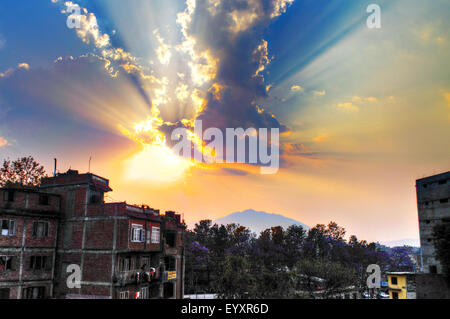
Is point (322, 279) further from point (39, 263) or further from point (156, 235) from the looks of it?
point (39, 263)

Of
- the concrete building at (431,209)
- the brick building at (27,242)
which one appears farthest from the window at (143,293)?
the concrete building at (431,209)

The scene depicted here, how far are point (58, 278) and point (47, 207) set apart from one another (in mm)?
7280

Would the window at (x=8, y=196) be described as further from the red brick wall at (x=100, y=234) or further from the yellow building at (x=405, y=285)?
the yellow building at (x=405, y=285)

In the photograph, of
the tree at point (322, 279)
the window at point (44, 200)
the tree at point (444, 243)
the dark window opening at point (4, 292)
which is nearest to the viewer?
the dark window opening at point (4, 292)

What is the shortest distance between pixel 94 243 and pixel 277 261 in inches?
2103

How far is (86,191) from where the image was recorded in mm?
34469

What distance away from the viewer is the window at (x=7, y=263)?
29.4 meters

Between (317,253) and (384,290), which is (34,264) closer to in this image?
(317,253)

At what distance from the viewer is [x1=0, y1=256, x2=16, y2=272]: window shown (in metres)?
29.4

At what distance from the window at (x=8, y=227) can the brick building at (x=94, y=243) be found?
1.10 feet

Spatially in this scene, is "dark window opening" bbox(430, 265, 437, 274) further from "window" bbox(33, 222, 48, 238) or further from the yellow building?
"window" bbox(33, 222, 48, 238)

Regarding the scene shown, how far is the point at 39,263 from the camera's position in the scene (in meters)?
32.5
